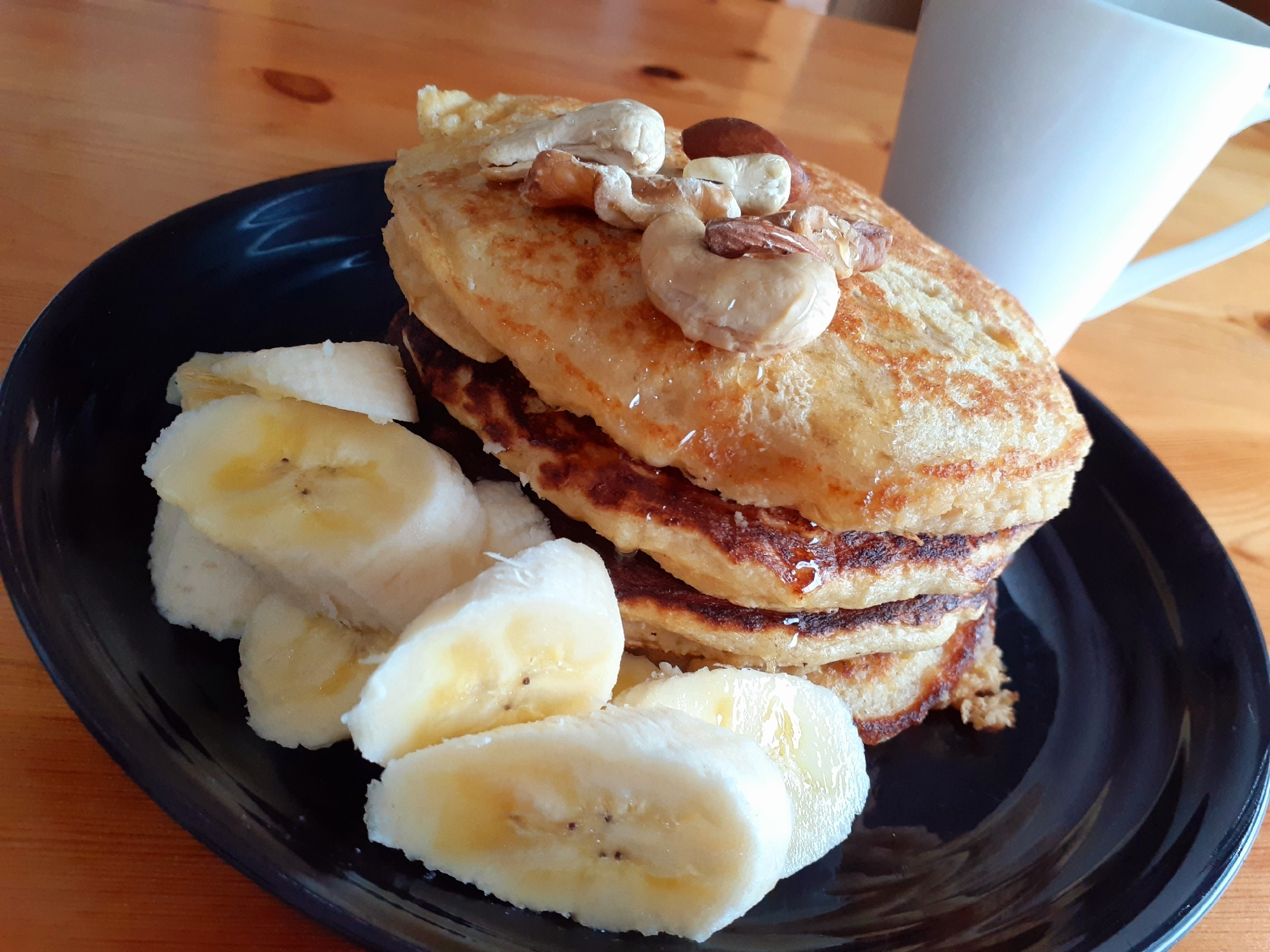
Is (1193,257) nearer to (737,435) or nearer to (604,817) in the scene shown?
(737,435)

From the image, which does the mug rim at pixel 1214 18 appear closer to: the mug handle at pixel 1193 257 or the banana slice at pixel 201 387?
the mug handle at pixel 1193 257

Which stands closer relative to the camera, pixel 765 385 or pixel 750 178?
pixel 765 385

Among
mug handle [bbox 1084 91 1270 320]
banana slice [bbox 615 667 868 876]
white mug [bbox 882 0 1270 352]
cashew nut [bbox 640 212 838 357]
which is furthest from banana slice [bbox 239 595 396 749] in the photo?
mug handle [bbox 1084 91 1270 320]

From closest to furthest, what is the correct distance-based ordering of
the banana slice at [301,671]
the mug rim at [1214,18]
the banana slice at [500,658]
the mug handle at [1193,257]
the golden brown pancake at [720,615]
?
the banana slice at [500,658] < the banana slice at [301,671] < the golden brown pancake at [720,615] < the mug rim at [1214,18] < the mug handle at [1193,257]

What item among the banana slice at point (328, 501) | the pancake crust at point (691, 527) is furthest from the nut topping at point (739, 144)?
the banana slice at point (328, 501)

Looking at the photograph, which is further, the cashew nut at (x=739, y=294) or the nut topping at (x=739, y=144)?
the nut topping at (x=739, y=144)

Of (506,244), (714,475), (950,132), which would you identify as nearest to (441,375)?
(506,244)

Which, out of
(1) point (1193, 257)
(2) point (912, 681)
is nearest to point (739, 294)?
(2) point (912, 681)
